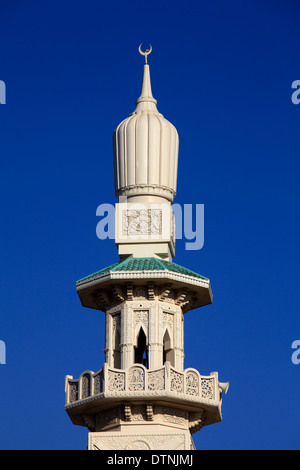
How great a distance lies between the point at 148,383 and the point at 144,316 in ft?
10.2

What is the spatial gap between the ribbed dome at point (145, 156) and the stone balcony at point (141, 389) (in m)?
7.10

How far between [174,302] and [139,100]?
25.8 feet

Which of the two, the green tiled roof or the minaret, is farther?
the green tiled roof

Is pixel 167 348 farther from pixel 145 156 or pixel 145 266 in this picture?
pixel 145 156

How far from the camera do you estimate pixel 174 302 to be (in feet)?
190

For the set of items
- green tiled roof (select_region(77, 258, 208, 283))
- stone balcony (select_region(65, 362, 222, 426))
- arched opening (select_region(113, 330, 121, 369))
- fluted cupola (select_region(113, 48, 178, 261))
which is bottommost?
stone balcony (select_region(65, 362, 222, 426))

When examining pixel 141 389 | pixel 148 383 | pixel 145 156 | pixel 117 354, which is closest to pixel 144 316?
pixel 117 354

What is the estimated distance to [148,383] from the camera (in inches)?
2160

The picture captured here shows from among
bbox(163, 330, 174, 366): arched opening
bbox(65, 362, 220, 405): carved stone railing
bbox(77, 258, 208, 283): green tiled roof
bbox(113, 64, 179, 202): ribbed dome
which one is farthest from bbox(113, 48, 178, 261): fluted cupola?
bbox(65, 362, 220, 405): carved stone railing

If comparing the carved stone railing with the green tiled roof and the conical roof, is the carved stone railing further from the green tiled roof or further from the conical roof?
the conical roof

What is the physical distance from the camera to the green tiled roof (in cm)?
5691

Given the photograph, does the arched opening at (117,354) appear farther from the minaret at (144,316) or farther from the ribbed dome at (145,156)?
the ribbed dome at (145,156)

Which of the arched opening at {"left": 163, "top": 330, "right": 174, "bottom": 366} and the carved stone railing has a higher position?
the arched opening at {"left": 163, "top": 330, "right": 174, "bottom": 366}
